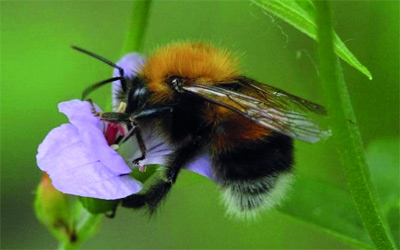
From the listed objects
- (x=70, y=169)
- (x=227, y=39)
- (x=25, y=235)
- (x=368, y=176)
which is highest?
(x=368, y=176)

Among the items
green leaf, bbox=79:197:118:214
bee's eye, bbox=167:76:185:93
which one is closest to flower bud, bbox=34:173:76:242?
green leaf, bbox=79:197:118:214

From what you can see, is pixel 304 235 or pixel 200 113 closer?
pixel 200 113

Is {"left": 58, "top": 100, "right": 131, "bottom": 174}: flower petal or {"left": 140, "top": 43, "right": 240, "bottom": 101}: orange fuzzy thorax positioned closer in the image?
{"left": 58, "top": 100, "right": 131, "bottom": 174}: flower petal

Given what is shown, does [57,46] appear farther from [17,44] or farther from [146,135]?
[146,135]

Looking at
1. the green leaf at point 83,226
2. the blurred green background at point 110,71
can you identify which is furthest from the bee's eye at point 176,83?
the blurred green background at point 110,71

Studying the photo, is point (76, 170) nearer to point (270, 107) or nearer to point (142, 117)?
point (142, 117)

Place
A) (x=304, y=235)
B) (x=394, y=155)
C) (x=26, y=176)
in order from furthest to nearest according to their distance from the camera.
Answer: (x=26, y=176)
(x=304, y=235)
(x=394, y=155)

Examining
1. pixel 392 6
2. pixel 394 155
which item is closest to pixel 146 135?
pixel 394 155

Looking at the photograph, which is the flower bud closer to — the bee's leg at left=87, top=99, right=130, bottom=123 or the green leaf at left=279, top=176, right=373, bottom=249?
the bee's leg at left=87, top=99, right=130, bottom=123
